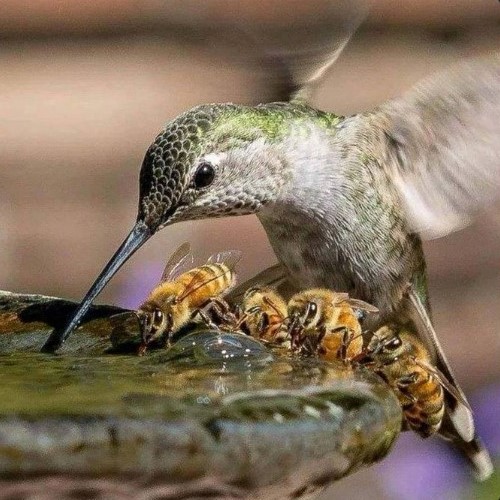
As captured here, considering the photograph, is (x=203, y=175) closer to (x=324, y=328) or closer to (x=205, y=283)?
(x=205, y=283)

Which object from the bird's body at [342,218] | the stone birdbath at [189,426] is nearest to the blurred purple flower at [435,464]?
the bird's body at [342,218]

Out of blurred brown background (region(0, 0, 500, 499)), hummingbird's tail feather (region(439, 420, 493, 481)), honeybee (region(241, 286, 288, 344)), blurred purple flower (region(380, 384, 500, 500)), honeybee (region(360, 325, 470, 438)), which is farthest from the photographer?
blurred brown background (region(0, 0, 500, 499))

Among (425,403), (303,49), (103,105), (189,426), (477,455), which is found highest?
(189,426)

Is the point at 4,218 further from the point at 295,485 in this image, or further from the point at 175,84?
the point at 295,485

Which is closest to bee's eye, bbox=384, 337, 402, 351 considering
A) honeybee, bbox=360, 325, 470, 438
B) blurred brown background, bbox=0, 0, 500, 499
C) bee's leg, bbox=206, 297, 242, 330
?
honeybee, bbox=360, 325, 470, 438

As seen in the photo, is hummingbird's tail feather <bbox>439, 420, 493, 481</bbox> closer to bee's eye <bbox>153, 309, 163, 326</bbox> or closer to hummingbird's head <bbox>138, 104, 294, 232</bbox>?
hummingbird's head <bbox>138, 104, 294, 232</bbox>

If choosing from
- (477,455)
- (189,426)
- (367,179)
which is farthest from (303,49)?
(189,426)

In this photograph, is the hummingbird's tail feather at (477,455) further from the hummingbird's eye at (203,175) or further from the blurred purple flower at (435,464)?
the hummingbird's eye at (203,175)

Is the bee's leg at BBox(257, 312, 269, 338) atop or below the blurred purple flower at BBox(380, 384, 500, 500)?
atop
